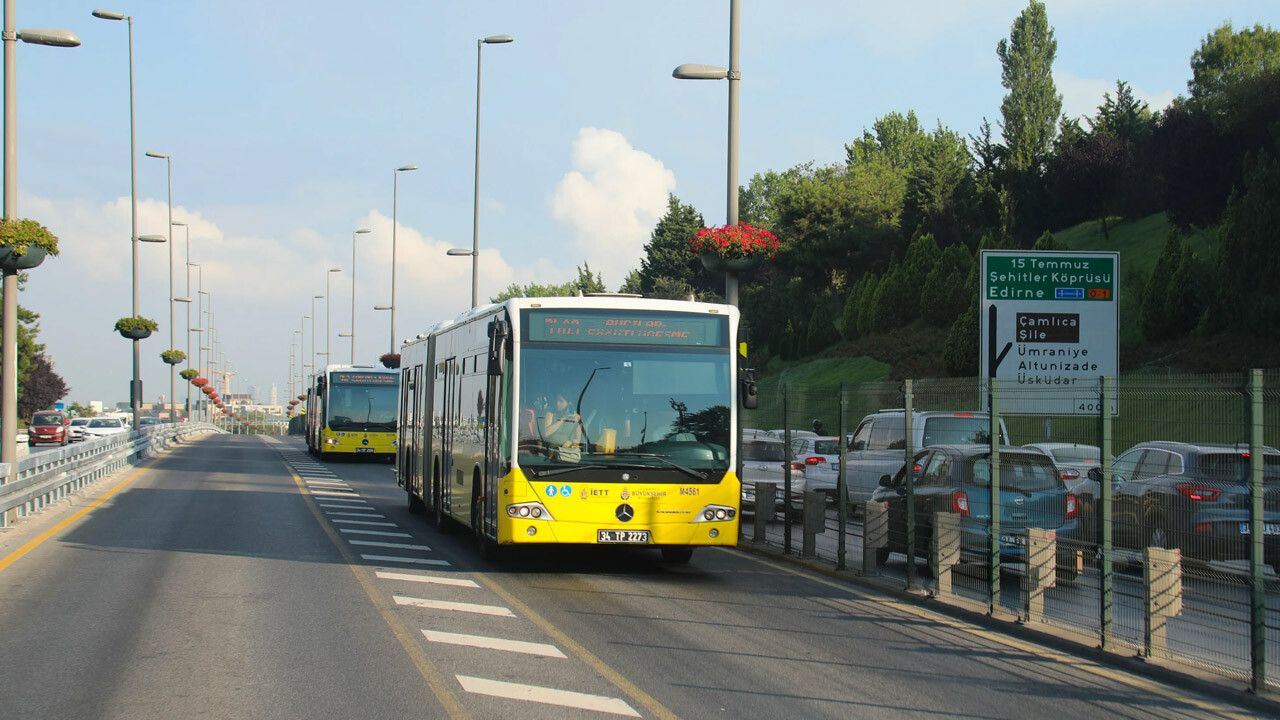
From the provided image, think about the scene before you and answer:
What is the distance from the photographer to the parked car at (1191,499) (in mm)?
8562

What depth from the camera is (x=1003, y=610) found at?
11.8 m

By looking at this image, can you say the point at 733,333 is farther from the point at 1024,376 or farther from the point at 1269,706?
the point at 1269,706

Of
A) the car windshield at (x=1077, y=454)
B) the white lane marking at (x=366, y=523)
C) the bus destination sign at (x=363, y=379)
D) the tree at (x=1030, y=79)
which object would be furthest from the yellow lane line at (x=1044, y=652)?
the tree at (x=1030, y=79)

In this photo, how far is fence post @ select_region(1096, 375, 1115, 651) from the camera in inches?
392

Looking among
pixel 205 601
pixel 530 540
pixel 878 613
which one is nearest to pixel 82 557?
pixel 205 601

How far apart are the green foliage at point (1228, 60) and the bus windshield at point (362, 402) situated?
1496 inches

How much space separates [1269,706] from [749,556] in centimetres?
939

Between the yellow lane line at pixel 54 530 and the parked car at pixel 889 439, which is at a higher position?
the parked car at pixel 889 439

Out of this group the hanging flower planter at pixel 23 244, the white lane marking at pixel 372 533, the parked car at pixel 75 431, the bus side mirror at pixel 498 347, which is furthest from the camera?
the parked car at pixel 75 431

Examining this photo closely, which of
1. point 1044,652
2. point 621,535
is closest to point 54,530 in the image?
point 621,535

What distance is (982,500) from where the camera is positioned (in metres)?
12.6

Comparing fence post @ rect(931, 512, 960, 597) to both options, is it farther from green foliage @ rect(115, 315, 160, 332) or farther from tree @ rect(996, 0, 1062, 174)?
tree @ rect(996, 0, 1062, 174)

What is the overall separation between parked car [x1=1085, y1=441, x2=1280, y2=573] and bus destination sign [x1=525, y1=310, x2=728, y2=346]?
17.1 feet

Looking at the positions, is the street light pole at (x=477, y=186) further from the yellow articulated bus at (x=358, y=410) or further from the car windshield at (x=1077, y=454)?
the car windshield at (x=1077, y=454)
